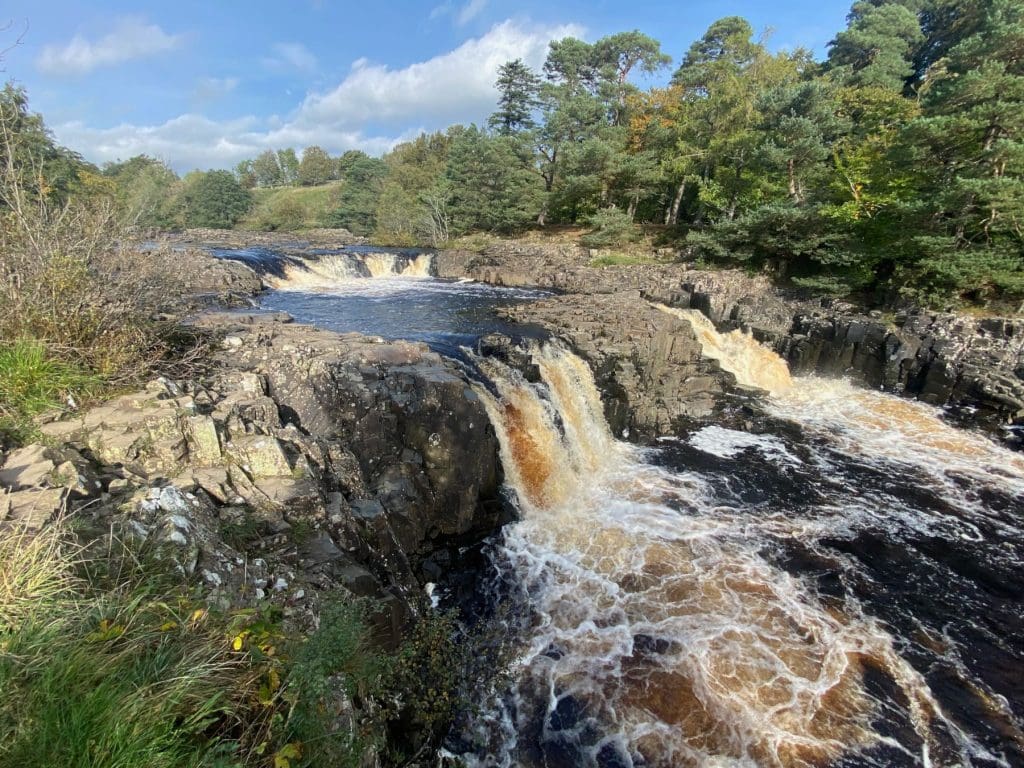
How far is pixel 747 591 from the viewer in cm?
678

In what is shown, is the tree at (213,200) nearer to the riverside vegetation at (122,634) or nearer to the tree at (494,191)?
the tree at (494,191)

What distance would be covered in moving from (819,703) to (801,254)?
18743mm

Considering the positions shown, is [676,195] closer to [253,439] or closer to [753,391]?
[753,391]

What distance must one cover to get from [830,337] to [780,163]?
28.4 ft

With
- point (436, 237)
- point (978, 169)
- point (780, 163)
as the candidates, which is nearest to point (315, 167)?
point (436, 237)

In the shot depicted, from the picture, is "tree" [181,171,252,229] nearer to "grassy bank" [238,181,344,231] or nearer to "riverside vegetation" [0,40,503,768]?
"grassy bank" [238,181,344,231]

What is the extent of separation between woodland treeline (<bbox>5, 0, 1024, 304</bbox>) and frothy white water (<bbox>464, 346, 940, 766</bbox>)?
8315 mm

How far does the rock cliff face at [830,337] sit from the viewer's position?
12680 mm

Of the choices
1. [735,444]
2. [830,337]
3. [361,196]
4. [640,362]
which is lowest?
[735,444]

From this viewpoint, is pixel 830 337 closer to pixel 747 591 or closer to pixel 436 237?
pixel 747 591

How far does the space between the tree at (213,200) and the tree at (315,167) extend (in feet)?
110

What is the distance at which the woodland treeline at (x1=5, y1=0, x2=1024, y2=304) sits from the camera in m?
14.1

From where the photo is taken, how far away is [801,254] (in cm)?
1931

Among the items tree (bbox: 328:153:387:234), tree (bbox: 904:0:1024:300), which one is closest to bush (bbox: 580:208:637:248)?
tree (bbox: 904:0:1024:300)
